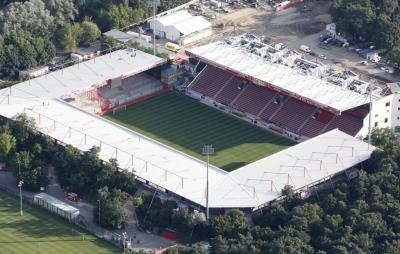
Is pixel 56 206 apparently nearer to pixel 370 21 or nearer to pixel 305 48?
pixel 305 48

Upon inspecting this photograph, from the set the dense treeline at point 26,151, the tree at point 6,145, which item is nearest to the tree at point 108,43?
the dense treeline at point 26,151

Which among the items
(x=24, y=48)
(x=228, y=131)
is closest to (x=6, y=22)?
(x=24, y=48)

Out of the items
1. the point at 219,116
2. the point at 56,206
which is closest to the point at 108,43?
the point at 219,116

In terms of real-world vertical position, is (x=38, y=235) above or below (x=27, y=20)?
below

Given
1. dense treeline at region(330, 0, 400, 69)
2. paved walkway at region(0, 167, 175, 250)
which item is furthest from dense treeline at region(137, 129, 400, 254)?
dense treeline at region(330, 0, 400, 69)

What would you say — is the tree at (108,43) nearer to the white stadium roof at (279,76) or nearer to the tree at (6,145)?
the white stadium roof at (279,76)

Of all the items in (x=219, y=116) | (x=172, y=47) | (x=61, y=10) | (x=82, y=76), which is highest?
(x=61, y=10)
